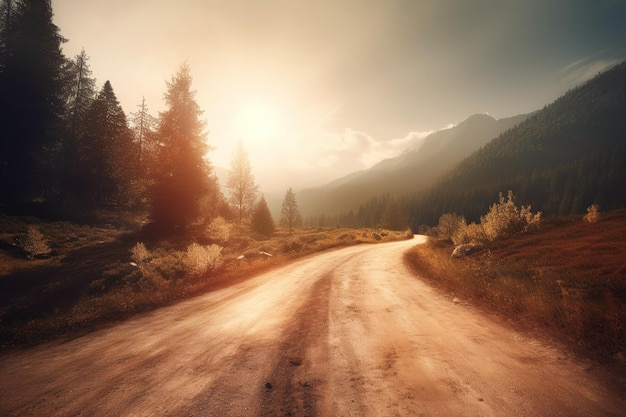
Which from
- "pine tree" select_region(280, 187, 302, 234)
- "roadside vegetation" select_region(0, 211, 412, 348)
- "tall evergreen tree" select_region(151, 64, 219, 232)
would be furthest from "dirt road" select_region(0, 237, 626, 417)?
"pine tree" select_region(280, 187, 302, 234)

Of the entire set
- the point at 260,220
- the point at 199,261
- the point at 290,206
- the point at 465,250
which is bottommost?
the point at 465,250

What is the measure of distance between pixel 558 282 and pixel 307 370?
9.56m

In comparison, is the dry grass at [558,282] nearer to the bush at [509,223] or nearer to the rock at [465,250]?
the rock at [465,250]

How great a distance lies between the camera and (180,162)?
70.6 ft

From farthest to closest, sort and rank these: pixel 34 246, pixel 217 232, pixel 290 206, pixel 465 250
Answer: pixel 290 206 → pixel 217 232 → pixel 465 250 → pixel 34 246

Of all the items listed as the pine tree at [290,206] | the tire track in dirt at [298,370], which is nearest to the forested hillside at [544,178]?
the pine tree at [290,206]

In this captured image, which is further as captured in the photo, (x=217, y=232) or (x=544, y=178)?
(x=544, y=178)

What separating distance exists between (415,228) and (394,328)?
153 meters

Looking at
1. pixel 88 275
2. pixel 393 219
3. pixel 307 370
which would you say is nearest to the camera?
pixel 307 370

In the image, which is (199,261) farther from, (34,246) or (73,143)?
(73,143)

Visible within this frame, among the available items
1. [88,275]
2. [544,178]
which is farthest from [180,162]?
[544,178]

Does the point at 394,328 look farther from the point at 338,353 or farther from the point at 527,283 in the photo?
the point at 527,283

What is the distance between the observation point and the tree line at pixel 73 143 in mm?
21547

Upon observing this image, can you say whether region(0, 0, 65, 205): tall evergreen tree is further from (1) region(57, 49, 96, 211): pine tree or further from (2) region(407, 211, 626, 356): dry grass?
(2) region(407, 211, 626, 356): dry grass
